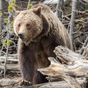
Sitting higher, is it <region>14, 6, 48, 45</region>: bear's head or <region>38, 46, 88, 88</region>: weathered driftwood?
<region>14, 6, 48, 45</region>: bear's head

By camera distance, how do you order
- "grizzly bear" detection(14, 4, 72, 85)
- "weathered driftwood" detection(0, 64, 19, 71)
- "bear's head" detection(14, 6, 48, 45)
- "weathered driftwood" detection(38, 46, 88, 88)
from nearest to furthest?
"weathered driftwood" detection(38, 46, 88, 88)
"bear's head" detection(14, 6, 48, 45)
"grizzly bear" detection(14, 4, 72, 85)
"weathered driftwood" detection(0, 64, 19, 71)

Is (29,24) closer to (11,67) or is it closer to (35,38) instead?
(35,38)

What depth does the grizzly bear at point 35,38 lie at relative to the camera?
153 inches

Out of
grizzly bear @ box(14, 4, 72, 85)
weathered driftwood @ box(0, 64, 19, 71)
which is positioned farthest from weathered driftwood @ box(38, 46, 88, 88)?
weathered driftwood @ box(0, 64, 19, 71)

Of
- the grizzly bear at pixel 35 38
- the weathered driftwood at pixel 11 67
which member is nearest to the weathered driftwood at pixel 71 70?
the grizzly bear at pixel 35 38

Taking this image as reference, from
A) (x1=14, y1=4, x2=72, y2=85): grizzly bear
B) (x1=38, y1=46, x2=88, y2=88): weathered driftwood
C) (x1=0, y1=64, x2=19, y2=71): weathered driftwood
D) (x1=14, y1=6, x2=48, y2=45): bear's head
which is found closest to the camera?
(x1=38, y1=46, x2=88, y2=88): weathered driftwood

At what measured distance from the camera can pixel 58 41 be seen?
4273mm

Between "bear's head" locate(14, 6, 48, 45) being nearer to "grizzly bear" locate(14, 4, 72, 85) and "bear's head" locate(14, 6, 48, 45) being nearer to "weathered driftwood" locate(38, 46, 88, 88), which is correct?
"grizzly bear" locate(14, 4, 72, 85)

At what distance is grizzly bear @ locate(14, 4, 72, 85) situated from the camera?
390cm

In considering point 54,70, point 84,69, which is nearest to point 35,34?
point 54,70

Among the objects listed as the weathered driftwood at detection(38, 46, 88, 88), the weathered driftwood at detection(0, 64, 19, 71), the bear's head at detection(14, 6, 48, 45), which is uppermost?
the bear's head at detection(14, 6, 48, 45)

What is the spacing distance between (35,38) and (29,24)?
0.44m

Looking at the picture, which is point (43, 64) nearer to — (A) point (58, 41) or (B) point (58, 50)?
(A) point (58, 41)

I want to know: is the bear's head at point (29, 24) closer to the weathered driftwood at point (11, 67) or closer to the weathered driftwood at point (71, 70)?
the weathered driftwood at point (71, 70)
